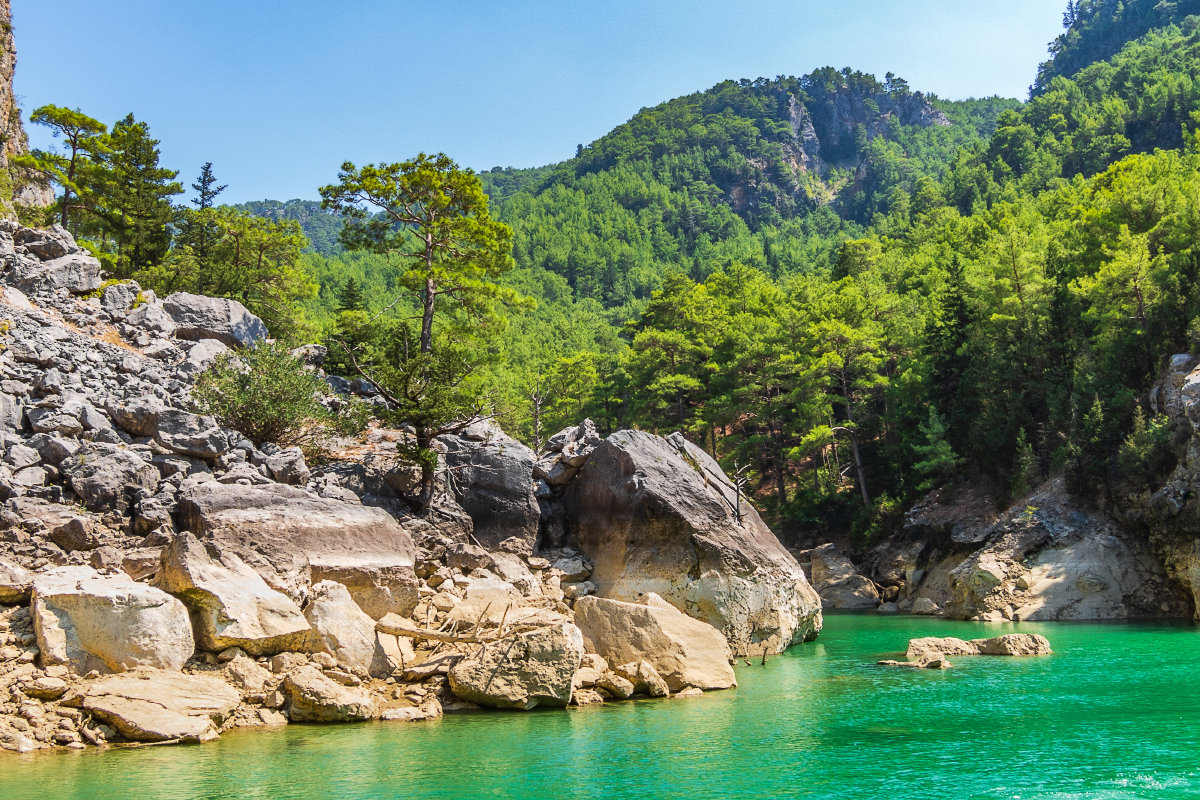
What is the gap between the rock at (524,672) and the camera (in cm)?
1861

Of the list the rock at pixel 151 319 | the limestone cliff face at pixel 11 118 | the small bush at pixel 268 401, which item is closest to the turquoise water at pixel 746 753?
the small bush at pixel 268 401

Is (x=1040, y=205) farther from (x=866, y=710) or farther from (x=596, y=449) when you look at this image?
(x=866, y=710)

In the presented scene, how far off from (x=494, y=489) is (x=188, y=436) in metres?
8.84

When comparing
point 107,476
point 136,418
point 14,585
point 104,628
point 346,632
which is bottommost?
point 346,632

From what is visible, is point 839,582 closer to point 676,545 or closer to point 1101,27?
point 676,545

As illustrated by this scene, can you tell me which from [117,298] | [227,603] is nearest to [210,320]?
[117,298]

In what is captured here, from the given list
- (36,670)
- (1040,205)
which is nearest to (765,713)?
(36,670)

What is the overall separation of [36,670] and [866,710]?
16044 millimetres

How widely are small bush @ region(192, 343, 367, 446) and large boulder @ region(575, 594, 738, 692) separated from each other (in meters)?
10.6

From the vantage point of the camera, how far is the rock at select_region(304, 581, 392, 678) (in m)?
18.8

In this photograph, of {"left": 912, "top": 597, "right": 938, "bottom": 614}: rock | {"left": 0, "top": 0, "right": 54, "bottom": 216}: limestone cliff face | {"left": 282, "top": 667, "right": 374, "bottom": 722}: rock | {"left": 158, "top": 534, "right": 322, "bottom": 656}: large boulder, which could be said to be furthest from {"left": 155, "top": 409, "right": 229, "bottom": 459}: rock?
{"left": 912, "top": 597, "right": 938, "bottom": 614}: rock

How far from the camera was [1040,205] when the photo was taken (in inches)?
2872

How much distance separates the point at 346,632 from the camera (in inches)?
746

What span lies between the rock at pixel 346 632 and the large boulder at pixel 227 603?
0.33 m
